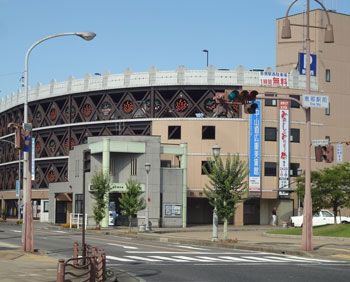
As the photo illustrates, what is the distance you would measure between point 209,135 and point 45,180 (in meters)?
25.0

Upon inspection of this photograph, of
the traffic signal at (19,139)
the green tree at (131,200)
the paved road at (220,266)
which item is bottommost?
the paved road at (220,266)

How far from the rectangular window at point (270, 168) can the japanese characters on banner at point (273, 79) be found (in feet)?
29.4

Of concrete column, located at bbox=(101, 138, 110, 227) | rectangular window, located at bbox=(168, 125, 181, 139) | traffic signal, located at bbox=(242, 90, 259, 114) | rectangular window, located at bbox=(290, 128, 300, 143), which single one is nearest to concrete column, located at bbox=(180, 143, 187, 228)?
concrete column, located at bbox=(101, 138, 110, 227)

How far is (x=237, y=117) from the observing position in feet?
247

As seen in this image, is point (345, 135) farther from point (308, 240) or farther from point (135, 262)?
point (135, 262)

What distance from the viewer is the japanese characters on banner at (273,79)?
247 feet

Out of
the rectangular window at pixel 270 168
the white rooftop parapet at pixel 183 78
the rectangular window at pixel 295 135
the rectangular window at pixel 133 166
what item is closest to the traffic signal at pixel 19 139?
the rectangular window at pixel 133 166

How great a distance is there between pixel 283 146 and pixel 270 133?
6.80 ft

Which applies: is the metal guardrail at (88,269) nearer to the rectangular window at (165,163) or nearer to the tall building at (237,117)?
the rectangular window at (165,163)

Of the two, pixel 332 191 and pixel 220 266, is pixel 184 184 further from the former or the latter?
pixel 220 266

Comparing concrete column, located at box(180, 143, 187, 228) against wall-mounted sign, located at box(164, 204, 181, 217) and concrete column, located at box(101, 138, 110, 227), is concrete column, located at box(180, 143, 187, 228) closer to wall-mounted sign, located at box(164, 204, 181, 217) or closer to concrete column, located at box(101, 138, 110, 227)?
wall-mounted sign, located at box(164, 204, 181, 217)

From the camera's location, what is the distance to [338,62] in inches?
3130

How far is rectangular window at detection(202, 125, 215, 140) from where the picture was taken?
74562 mm

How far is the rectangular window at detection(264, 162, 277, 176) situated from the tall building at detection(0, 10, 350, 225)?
11cm
